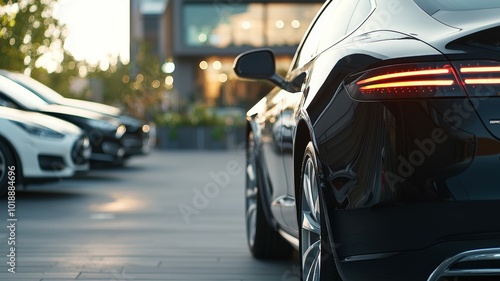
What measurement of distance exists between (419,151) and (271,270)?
3.02 metres

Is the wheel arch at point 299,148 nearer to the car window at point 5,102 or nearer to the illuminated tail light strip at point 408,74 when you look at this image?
the illuminated tail light strip at point 408,74

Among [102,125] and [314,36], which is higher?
[314,36]

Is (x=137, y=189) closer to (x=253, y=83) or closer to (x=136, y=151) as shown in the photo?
(x=136, y=151)

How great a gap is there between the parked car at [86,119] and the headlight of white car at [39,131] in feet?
8.38

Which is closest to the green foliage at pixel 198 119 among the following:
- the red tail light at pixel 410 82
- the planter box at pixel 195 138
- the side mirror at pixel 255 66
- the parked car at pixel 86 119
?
the planter box at pixel 195 138

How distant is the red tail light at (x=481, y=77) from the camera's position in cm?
360

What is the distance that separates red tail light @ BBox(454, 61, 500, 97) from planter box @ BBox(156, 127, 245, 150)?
2741 cm

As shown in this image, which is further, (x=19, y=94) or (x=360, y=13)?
(x=19, y=94)

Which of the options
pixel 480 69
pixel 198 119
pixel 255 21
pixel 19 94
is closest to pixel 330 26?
pixel 480 69

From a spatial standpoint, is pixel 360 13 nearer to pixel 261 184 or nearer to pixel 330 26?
pixel 330 26

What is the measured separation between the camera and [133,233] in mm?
8484

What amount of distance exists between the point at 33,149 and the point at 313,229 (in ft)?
25.1

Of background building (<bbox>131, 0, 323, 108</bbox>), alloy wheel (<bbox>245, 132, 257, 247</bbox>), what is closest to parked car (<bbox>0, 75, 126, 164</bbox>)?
alloy wheel (<bbox>245, 132, 257, 247</bbox>)

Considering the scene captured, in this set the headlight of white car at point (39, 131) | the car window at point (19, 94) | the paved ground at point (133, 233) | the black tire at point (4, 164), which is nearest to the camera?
the paved ground at point (133, 233)
